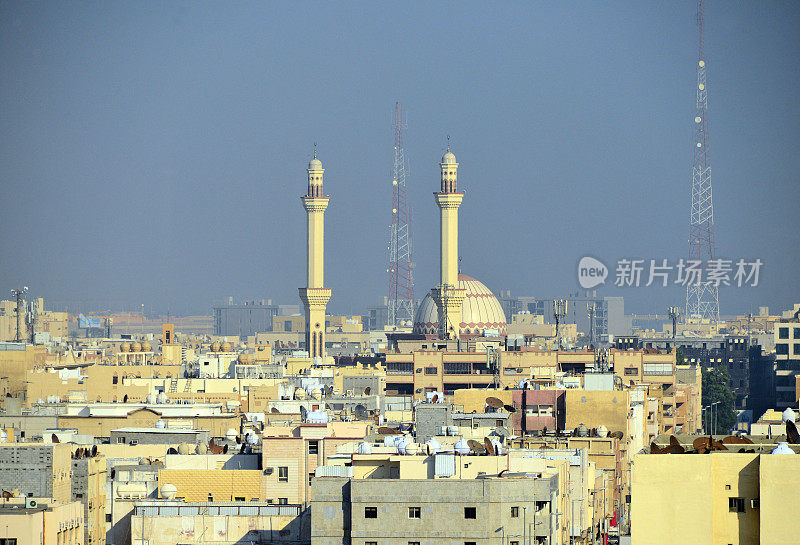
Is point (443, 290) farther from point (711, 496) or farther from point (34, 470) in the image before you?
point (711, 496)

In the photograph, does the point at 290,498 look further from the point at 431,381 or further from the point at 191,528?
the point at 431,381

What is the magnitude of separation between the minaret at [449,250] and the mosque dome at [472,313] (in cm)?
224

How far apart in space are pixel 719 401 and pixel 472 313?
37969 mm

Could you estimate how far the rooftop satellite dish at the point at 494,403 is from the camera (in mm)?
61969

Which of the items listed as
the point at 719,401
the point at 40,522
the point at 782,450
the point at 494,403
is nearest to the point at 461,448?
the point at 40,522

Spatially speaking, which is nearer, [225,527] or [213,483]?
[225,527]

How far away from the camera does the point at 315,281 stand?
138000mm

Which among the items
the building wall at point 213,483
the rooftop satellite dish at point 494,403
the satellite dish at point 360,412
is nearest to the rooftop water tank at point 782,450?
the building wall at point 213,483

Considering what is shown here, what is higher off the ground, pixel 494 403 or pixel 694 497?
pixel 494 403

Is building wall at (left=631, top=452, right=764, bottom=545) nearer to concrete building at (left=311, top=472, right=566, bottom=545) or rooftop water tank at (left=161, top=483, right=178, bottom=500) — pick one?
concrete building at (left=311, top=472, right=566, bottom=545)

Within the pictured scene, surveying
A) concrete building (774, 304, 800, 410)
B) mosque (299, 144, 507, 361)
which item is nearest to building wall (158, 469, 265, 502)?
concrete building (774, 304, 800, 410)

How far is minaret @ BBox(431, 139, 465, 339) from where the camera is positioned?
127812 millimetres

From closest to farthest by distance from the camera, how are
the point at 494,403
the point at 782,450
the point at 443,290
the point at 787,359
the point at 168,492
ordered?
the point at 782,450
the point at 168,492
the point at 494,403
the point at 787,359
the point at 443,290

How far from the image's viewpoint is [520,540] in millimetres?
32438
